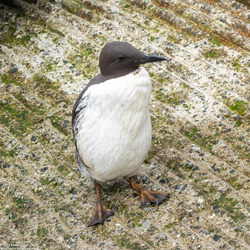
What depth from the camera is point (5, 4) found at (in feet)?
20.2

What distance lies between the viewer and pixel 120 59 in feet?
10.4

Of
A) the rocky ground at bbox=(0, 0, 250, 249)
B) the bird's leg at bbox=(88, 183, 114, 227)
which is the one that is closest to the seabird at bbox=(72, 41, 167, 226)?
the bird's leg at bbox=(88, 183, 114, 227)

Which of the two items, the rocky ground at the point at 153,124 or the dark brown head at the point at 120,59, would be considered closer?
the dark brown head at the point at 120,59

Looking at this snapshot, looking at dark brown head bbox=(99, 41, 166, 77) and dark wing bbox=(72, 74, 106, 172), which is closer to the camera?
dark brown head bbox=(99, 41, 166, 77)

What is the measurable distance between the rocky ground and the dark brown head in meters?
1.24

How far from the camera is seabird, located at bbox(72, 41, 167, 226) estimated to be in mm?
3152

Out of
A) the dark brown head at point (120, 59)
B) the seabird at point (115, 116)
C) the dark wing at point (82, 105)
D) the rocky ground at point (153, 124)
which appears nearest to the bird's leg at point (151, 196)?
the rocky ground at point (153, 124)

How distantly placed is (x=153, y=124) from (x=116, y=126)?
4.20 feet

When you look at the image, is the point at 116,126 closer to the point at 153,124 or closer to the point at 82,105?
the point at 82,105

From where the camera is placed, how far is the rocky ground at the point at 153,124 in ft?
11.5

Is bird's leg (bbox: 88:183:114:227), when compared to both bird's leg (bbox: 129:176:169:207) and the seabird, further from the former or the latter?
bird's leg (bbox: 129:176:169:207)

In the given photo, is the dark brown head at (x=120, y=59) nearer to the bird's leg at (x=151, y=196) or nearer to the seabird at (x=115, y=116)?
the seabird at (x=115, y=116)

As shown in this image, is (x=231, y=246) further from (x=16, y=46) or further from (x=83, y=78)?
(x=16, y=46)

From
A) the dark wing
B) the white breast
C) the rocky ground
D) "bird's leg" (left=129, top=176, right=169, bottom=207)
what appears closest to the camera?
the white breast
